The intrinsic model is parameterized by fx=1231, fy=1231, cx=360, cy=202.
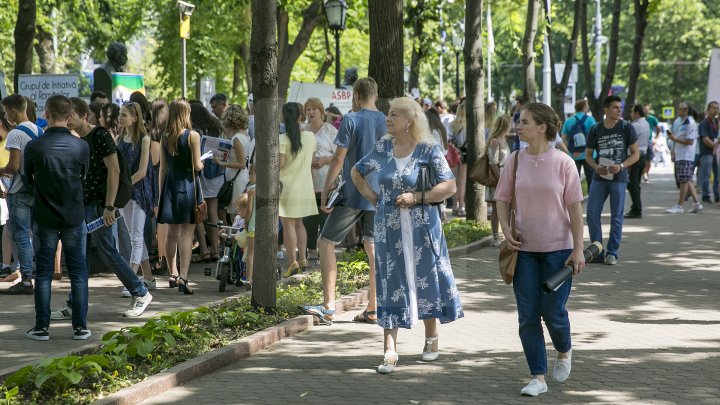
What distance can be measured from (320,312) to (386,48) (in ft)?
15.8

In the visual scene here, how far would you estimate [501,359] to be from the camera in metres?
8.61

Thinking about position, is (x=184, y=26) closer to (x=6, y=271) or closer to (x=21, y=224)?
(x=6, y=271)

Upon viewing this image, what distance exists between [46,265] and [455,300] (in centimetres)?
312

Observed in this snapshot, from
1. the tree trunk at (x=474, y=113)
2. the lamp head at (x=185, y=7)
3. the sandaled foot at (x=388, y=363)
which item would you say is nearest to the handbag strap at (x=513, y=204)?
the sandaled foot at (x=388, y=363)

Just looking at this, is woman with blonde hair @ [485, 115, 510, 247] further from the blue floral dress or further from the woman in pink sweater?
the woman in pink sweater

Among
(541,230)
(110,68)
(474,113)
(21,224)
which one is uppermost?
(110,68)

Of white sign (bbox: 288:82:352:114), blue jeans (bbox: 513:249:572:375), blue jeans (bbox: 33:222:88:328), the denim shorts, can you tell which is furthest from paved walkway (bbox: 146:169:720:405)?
white sign (bbox: 288:82:352:114)

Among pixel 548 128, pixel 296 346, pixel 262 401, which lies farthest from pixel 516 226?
pixel 296 346

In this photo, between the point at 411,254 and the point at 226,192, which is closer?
the point at 411,254

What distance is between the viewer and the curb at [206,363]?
7184 mm

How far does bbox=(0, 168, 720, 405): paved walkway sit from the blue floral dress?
1.37ft

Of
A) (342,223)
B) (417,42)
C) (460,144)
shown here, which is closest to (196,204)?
(342,223)

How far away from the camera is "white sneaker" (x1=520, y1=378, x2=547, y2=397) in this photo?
24.0 feet

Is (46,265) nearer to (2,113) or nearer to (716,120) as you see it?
(2,113)
